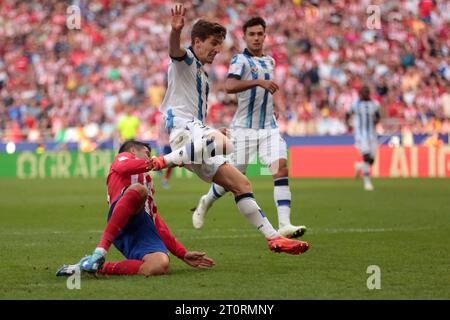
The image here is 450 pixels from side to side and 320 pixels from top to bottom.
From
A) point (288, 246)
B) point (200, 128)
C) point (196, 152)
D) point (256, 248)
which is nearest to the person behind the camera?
point (288, 246)

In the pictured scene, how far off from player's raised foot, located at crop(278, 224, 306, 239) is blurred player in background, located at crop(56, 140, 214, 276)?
214 cm

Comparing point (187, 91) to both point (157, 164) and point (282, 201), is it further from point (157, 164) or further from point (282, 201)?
point (282, 201)

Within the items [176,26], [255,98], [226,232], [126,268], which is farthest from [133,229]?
[255,98]

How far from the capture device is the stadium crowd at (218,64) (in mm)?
27672

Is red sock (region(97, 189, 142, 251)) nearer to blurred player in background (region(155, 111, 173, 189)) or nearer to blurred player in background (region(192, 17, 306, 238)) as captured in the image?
blurred player in background (region(192, 17, 306, 238))

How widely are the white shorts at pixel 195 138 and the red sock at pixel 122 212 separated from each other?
1308 millimetres

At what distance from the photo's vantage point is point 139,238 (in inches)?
303

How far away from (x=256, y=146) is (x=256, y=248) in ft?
7.26

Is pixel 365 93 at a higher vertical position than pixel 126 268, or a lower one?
higher

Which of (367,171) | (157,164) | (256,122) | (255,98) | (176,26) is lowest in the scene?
(367,171)

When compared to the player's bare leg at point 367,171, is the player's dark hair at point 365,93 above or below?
above

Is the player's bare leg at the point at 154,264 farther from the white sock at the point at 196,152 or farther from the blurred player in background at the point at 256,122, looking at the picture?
the blurred player in background at the point at 256,122

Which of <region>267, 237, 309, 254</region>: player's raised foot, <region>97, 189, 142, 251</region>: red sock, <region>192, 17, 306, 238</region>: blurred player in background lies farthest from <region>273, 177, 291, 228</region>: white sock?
<region>97, 189, 142, 251</region>: red sock

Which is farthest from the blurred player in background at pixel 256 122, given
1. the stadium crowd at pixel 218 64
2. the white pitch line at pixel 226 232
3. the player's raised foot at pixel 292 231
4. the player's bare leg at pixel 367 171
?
the stadium crowd at pixel 218 64
